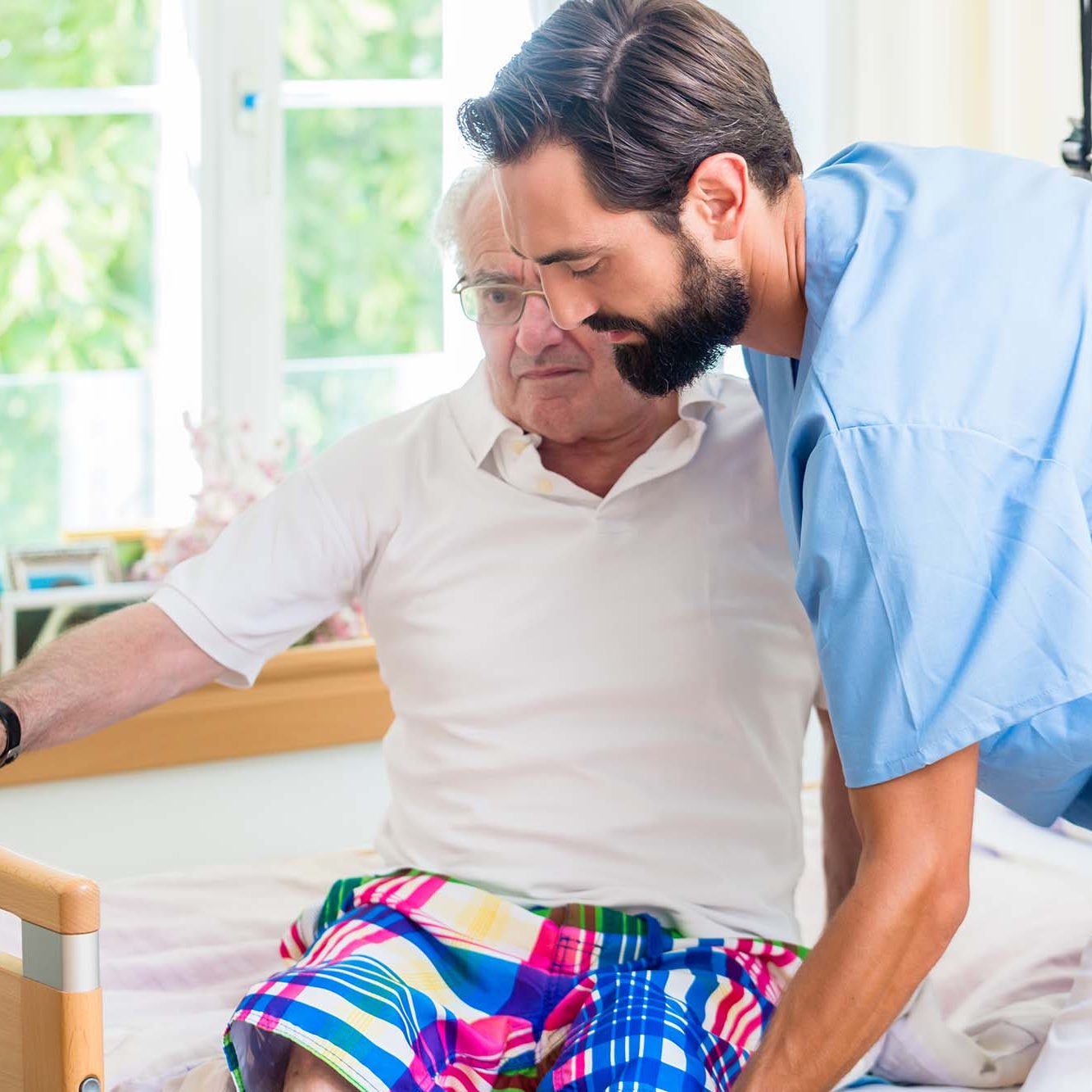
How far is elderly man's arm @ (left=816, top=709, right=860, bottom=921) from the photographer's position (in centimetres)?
160

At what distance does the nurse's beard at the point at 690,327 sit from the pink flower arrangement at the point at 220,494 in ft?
3.86

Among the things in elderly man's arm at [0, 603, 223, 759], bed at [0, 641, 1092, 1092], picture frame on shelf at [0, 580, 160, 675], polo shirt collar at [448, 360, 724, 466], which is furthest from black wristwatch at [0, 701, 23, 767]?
picture frame on shelf at [0, 580, 160, 675]

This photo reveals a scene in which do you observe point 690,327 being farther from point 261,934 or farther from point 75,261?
point 75,261

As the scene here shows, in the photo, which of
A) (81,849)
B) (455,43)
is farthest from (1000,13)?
(81,849)

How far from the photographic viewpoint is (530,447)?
149 centimetres

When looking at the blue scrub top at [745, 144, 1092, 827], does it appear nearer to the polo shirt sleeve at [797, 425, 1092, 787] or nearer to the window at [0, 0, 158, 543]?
the polo shirt sleeve at [797, 425, 1092, 787]

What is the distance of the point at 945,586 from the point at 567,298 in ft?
1.25

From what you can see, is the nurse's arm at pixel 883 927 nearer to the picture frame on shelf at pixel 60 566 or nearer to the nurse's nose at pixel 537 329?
the nurse's nose at pixel 537 329

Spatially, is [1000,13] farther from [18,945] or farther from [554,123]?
[18,945]

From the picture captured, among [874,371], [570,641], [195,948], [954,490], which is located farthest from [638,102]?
[195,948]

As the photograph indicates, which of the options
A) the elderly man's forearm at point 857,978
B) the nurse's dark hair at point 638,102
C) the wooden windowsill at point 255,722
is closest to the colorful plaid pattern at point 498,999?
the elderly man's forearm at point 857,978

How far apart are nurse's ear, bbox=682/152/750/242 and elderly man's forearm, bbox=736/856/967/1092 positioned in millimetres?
504

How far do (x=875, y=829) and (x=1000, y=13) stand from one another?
178cm

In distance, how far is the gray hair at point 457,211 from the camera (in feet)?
4.92
